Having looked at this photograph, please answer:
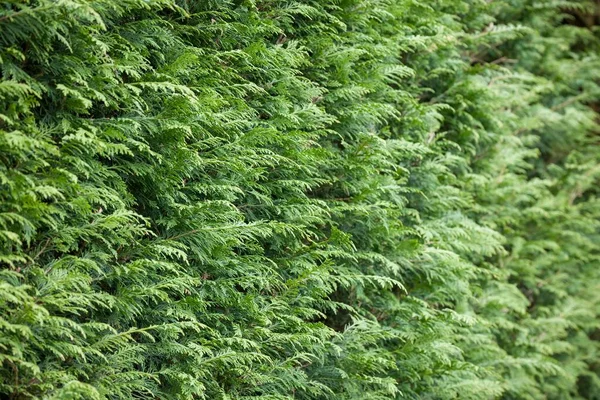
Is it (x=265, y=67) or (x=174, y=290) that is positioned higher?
(x=265, y=67)

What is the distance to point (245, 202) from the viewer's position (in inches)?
128

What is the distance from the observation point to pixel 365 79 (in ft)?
12.5

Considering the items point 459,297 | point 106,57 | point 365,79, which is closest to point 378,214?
point 365,79

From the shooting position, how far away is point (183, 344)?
2.81 meters

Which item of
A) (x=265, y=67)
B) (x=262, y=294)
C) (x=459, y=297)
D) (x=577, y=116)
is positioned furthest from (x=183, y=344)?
(x=577, y=116)

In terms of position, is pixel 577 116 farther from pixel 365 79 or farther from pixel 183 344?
pixel 183 344

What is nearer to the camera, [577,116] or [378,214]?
[378,214]

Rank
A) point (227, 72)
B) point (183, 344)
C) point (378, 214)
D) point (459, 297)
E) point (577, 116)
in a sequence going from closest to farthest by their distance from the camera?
point (183, 344)
point (227, 72)
point (378, 214)
point (459, 297)
point (577, 116)

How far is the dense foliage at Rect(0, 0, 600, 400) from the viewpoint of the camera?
7.90ft

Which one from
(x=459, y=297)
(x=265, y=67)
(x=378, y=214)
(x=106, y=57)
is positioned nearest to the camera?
(x=106, y=57)

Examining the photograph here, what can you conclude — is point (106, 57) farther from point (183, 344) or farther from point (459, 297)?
point (459, 297)

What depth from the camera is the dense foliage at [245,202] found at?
2.41 meters

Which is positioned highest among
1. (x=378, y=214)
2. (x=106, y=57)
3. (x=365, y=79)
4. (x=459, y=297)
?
(x=106, y=57)

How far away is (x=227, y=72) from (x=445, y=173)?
1940mm
